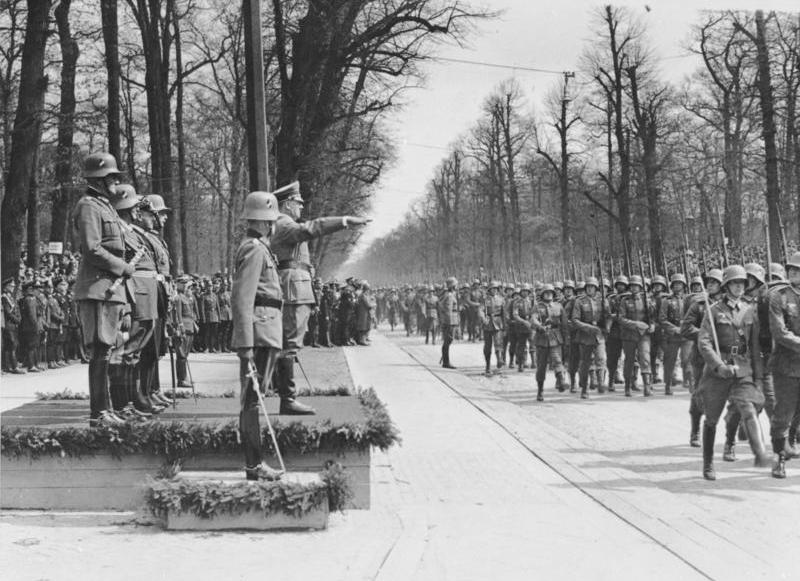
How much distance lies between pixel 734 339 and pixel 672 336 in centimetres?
601

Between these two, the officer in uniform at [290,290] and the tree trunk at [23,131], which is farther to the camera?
the tree trunk at [23,131]

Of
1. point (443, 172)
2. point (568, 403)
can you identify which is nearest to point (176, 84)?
point (568, 403)

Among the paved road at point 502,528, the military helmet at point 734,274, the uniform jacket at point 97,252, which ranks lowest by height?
the paved road at point 502,528

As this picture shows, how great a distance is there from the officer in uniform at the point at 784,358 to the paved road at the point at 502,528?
1.42 ft

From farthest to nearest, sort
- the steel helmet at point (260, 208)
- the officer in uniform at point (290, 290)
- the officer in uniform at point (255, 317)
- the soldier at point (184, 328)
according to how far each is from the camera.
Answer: the soldier at point (184, 328) → the officer in uniform at point (290, 290) → the steel helmet at point (260, 208) → the officer in uniform at point (255, 317)

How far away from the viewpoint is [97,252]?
660 centimetres

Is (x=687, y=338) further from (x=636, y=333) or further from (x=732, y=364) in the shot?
(x=732, y=364)

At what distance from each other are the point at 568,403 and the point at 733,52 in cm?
1772

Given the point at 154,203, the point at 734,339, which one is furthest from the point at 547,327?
the point at 154,203

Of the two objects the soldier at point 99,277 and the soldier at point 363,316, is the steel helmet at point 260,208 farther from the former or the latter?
the soldier at point 363,316

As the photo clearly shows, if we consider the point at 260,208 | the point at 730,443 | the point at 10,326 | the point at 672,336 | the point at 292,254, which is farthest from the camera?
the point at 10,326

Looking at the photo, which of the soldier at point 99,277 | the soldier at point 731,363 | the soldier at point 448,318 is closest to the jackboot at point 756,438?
the soldier at point 731,363

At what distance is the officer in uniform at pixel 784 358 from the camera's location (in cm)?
817

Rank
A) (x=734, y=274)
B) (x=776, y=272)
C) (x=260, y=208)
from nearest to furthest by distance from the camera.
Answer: (x=260, y=208) < (x=734, y=274) < (x=776, y=272)
